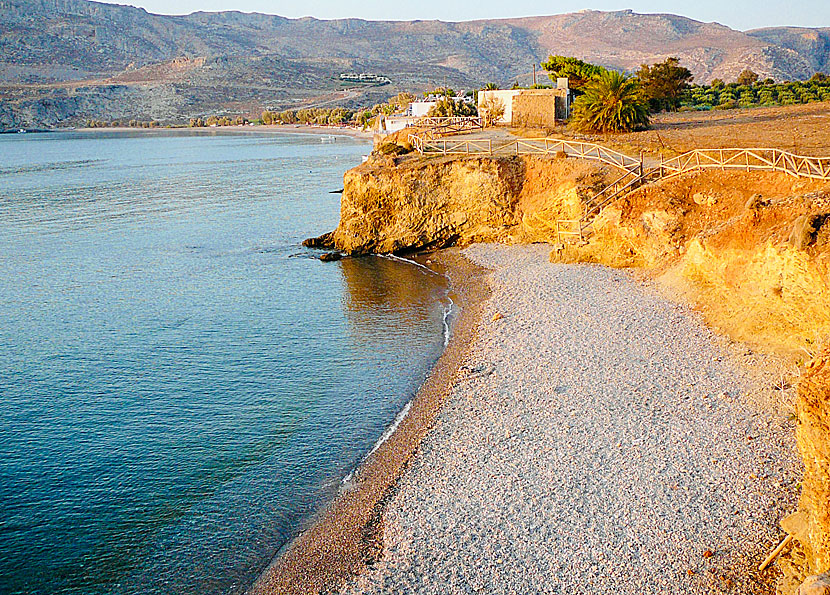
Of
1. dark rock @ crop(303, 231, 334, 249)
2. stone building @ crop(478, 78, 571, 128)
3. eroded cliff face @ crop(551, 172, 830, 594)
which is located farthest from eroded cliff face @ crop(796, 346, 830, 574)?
stone building @ crop(478, 78, 571, 128)

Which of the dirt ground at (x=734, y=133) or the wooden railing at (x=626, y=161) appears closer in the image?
the wooden railing at (x=626, y=161)

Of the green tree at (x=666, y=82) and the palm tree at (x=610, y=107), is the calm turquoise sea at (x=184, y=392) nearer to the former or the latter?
the palm tree at (x=610, y=107)

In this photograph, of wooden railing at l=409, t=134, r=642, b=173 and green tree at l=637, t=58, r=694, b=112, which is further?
green tree at l=637, t=58, r=694, b=112

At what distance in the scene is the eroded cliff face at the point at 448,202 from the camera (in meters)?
34.0

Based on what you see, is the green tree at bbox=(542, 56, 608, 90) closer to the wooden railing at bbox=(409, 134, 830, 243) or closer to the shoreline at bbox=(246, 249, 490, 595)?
the wooden railing at bbox=(409, 134, 830, 243)

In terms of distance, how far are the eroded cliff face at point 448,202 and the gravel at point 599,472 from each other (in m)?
13.2

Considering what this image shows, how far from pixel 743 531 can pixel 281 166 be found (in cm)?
8201

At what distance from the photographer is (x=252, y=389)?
2036 centimetres

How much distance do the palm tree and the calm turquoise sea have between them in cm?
1731

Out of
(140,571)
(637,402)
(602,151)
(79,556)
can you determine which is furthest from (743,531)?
(602,151)

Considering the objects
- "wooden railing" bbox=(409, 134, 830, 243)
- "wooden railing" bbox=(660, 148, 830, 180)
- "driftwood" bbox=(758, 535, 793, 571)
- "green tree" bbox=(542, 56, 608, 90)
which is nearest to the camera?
"driftwood" bbox=(758, 535, 793, 571)

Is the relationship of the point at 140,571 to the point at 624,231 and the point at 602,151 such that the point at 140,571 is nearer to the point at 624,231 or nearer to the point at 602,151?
the point at 624,231

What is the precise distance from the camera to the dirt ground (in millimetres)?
32969

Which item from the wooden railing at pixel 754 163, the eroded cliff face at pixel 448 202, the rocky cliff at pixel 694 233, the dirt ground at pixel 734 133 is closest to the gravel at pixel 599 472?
the rocky cliff at pixel 694 233
